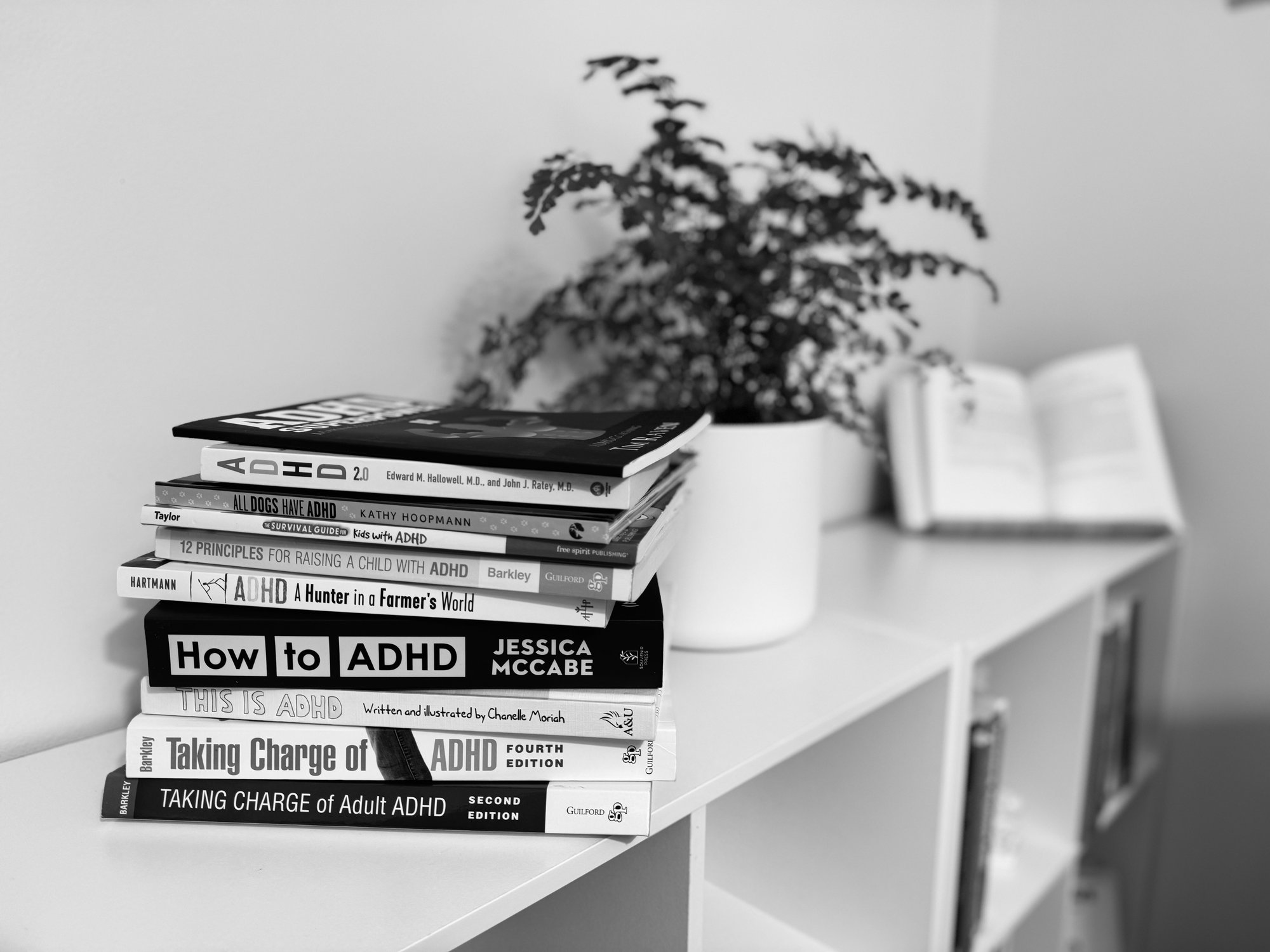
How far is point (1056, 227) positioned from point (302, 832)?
1521mm

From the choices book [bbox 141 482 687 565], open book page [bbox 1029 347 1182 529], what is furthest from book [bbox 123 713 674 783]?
open book page [bbox 1029 347 1182 529]

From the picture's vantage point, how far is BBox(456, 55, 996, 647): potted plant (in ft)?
2.86

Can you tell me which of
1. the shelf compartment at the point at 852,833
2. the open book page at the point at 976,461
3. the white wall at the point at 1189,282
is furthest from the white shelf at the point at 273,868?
the white wall at the point at 1189,282

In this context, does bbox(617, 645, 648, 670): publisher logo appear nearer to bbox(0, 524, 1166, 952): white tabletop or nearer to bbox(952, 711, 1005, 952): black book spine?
bbox(0, 524, 1166, 952): white tabletop

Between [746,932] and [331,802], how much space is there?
1.87ft

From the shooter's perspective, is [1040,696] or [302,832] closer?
[302,832]

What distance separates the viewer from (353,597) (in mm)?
610

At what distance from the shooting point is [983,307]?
1.76 m

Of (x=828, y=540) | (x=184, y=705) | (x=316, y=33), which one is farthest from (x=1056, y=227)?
(x=184, y=705)

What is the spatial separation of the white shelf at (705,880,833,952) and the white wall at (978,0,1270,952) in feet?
3.00

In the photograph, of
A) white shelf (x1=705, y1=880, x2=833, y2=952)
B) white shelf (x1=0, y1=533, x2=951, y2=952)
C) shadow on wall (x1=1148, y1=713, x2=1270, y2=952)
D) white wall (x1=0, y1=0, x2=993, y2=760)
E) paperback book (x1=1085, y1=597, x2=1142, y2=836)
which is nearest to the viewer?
white shelf (x1=0, y1=533, x2=951, y2=952)

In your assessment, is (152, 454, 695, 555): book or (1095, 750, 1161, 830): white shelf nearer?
(152, 454, 695, 555): book

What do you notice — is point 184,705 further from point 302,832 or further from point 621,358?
point 621,358

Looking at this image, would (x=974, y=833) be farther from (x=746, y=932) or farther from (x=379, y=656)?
(x=379, y=656)
